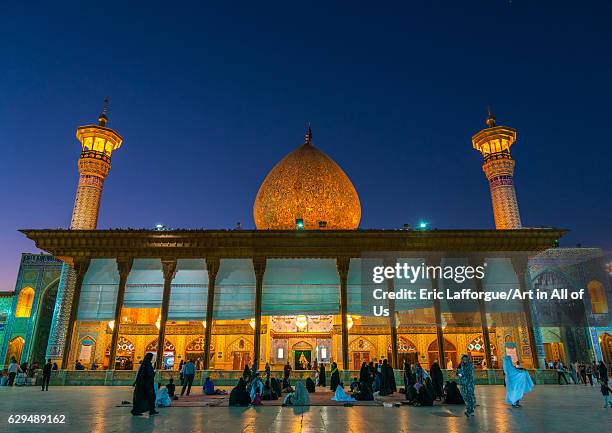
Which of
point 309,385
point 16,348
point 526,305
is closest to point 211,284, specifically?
point 309,385

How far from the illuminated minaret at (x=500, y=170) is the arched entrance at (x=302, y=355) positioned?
1327cm

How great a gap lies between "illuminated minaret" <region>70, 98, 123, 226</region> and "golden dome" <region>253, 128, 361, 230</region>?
958 centimetres

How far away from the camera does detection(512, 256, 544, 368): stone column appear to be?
18953mm

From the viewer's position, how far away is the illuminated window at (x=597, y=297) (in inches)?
1300

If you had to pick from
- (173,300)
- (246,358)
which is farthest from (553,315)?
(173,300)

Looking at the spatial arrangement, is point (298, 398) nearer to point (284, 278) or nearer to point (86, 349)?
point (284, 278)

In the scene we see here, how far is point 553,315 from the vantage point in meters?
34.2

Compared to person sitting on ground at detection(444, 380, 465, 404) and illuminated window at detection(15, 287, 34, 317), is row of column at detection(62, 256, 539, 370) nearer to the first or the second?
person sitting on ground at detection(444, 380, 465, 404)

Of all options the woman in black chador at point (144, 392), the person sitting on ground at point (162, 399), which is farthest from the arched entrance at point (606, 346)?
the woman in black chador at point (144, 392)

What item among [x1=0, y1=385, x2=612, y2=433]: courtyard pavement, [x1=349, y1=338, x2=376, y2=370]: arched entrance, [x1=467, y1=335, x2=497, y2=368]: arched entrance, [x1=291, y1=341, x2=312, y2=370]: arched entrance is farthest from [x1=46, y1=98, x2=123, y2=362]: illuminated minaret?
[x1=467, y1=335, x2=497, y2=368]: arched entrance

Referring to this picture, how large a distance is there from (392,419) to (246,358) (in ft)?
61.6

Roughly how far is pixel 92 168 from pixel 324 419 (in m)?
23.2

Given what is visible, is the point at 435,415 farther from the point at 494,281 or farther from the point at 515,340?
the point at 515,340

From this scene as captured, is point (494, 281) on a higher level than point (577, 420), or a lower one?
higher
